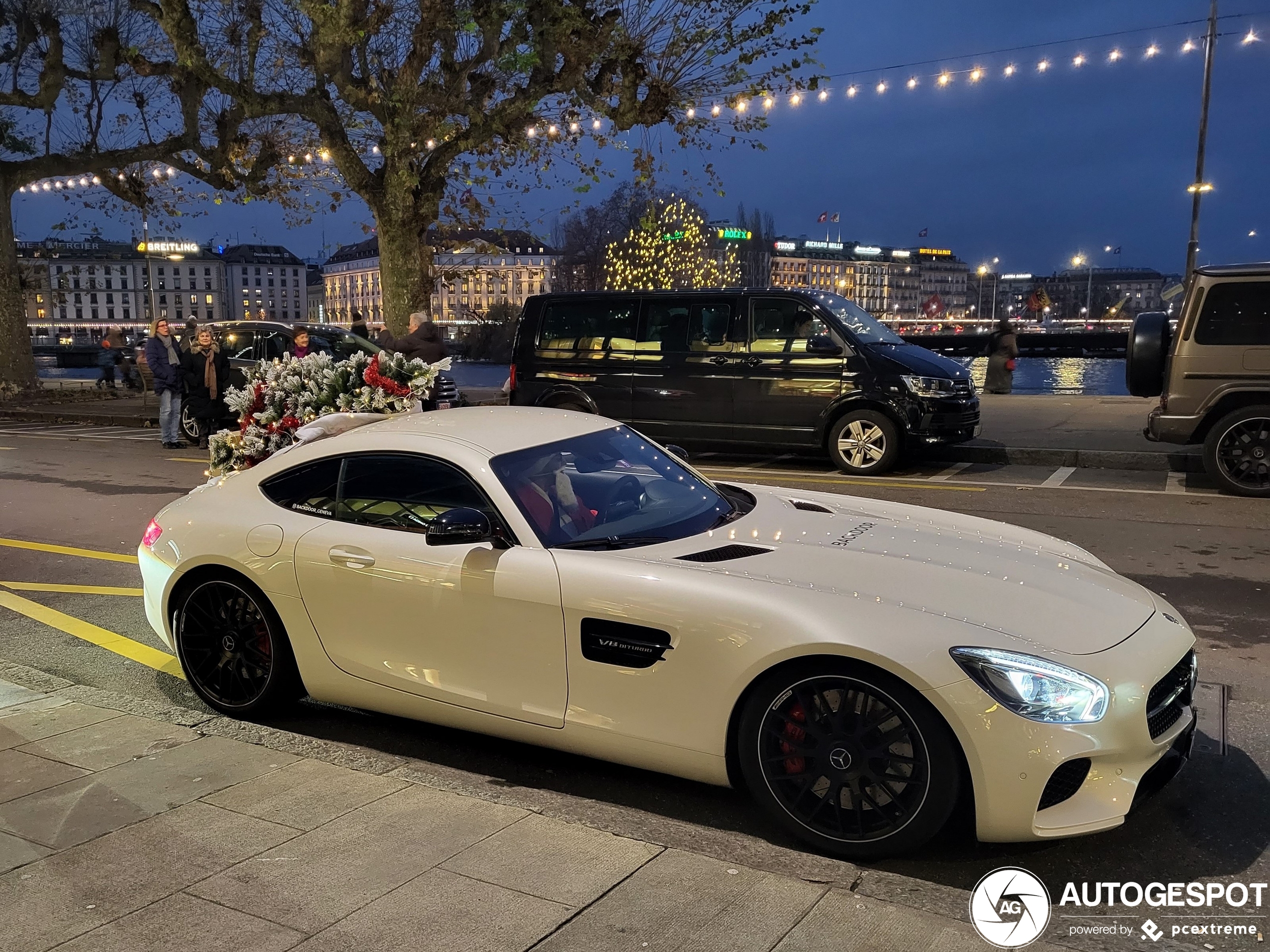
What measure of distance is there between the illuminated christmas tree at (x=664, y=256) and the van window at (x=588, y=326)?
5481 centimetres

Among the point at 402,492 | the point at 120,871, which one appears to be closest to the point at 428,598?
the point at 402,492

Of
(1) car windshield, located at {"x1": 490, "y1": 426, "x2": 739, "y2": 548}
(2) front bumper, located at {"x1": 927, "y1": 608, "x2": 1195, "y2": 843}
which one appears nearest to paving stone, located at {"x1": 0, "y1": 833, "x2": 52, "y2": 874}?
(1) car windshield, located at {"x1": 490, "y1": 426, "x2": 739, "y2": 548}

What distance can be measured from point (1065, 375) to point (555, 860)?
100 ft

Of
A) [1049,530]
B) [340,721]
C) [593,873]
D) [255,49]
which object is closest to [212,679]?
[340,721]

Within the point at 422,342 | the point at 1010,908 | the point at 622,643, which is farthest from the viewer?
the point at 422,342

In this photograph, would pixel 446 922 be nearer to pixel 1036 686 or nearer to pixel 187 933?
pixel 187 933

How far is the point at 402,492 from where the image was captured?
4.20 m

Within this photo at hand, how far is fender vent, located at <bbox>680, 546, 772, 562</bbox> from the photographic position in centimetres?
360

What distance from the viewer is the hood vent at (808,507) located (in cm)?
444

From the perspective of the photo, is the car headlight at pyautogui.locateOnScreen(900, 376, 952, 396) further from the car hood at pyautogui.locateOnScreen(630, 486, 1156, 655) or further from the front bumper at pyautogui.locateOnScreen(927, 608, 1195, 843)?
the front bumper at pyautogui.locateOnScreen(927, 608, 1195, 843)

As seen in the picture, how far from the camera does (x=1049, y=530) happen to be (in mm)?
8258

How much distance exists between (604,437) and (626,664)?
137 cm

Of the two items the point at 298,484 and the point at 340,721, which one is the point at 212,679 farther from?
the point at 298,484

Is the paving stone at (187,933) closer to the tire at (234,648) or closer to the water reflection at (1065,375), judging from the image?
the tire at (234,648)
